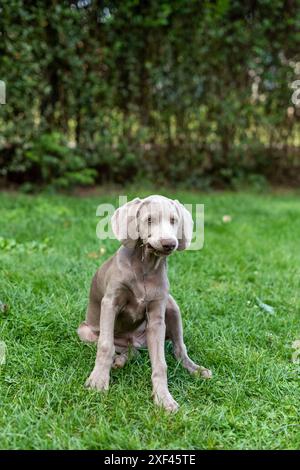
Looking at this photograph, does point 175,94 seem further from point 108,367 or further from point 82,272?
point 108,367

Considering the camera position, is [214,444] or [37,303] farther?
[37,303]

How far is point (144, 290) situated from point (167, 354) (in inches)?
21.7

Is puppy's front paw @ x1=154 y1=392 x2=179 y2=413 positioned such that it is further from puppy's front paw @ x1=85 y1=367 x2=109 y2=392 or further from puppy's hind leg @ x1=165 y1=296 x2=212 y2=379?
puppy's hind leg @ x1=165 y1=296 x2=212 y2=379

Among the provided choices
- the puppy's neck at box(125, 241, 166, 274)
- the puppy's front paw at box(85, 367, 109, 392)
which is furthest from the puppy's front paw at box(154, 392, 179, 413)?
the puppy's neck at box(125, 241, 166, 274)

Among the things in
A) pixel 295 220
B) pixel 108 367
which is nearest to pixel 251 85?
pixel 295 220

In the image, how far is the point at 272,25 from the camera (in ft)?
28.6

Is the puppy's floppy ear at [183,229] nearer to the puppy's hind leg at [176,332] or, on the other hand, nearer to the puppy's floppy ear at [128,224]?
the puppy's floppy ear at [128,224]

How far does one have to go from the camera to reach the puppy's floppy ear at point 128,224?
8.29 ft

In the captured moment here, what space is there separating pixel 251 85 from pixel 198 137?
1.28 m

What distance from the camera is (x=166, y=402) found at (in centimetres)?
238

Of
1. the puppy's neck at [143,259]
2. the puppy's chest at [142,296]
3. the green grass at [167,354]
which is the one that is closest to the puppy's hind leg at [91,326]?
the green grass at [167,354]

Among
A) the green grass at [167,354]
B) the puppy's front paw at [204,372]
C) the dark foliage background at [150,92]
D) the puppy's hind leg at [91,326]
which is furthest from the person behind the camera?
the dark foliage background at [150,92]

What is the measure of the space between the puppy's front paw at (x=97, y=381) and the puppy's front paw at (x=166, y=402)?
25 cm

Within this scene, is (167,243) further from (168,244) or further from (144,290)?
(144,290)
